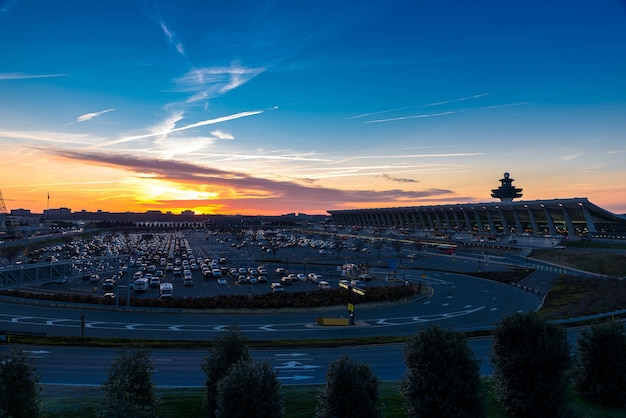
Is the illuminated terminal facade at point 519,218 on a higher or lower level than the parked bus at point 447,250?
higher

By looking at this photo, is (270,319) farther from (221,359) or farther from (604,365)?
(604,365)

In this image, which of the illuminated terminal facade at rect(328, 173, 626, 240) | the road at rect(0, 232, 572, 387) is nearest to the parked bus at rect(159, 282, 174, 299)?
the road at rect(0, 232, 572, 387)

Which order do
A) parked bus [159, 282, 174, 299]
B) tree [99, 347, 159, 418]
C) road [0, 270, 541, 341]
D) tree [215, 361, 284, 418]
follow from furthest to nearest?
parked bus [159, 282, 174, 299] → road [0, 270, 541, 341] → tree [215, 361, 284, 418] → tree [99, 347, 159, 418]

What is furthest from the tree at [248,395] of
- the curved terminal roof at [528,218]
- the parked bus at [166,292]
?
the curved terminal roof at [528,218]

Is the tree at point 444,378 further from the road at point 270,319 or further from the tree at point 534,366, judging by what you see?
the road at point 270,319

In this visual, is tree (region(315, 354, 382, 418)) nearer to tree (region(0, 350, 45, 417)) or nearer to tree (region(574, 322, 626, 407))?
tree (region(0, 350, 45, 417))

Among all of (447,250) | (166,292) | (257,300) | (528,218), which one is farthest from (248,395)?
(528,218)
